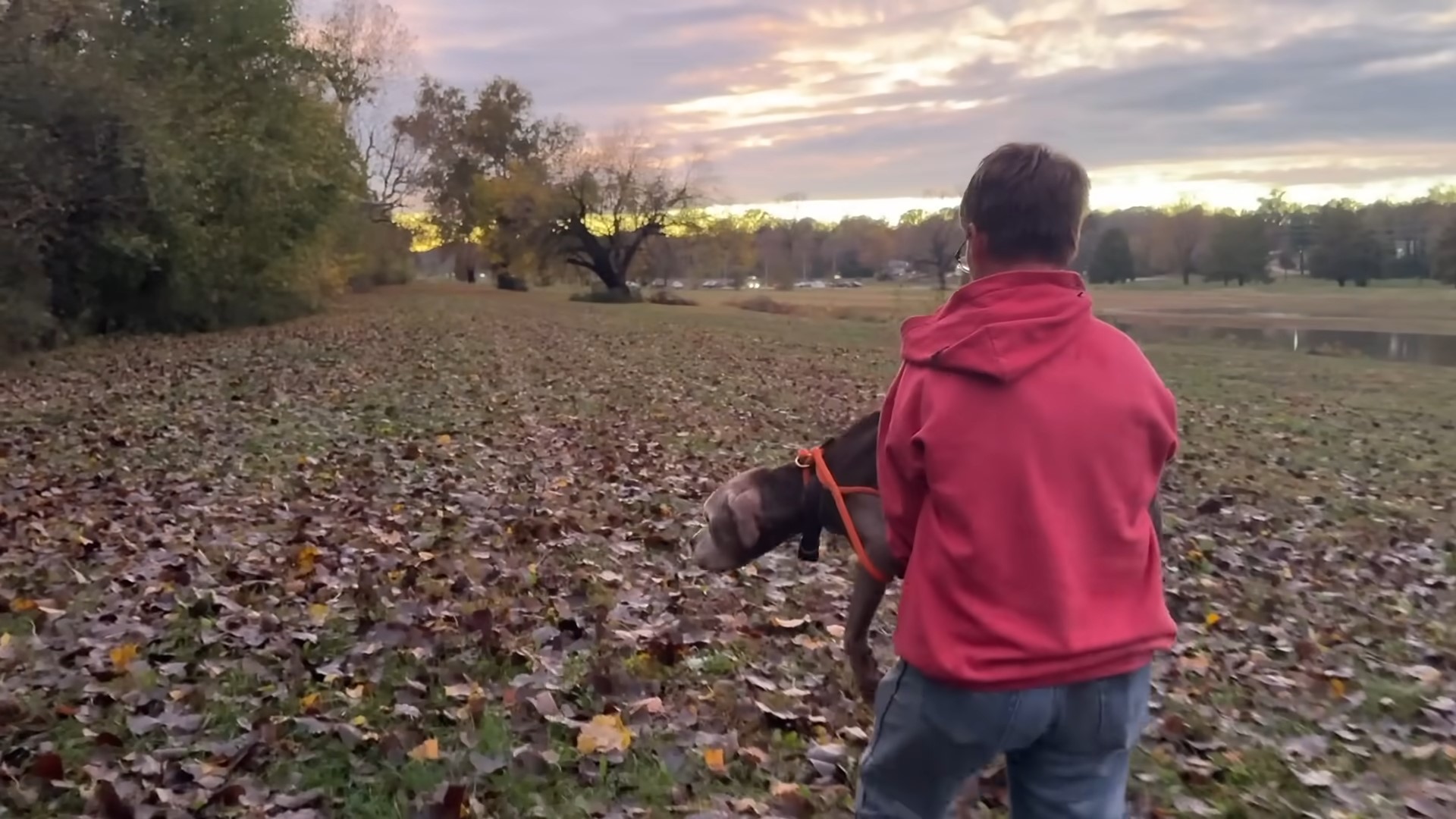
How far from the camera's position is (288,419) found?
15359 millimetres

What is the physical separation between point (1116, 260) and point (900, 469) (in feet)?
178

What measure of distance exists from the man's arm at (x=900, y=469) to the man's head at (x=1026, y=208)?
34 cm

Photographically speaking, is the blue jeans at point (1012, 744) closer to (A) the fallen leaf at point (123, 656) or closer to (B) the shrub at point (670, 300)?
(A) the fallen leaf at point (123, 656)

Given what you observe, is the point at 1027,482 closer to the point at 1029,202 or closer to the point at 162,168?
the point at 1029,202

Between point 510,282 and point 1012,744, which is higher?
point 510,282

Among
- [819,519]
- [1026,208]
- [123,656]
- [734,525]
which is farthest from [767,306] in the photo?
[1026,208]

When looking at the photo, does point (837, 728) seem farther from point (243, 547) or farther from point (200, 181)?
point (200, 181)

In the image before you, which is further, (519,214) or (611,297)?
(519,214)

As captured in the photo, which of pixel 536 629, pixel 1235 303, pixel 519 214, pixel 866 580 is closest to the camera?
pixel 866 580

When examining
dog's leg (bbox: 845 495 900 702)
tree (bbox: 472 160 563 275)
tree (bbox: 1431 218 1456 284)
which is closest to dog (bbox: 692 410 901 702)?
dog's leg (bbox: 845 495 900 702)

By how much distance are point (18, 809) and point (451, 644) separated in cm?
211

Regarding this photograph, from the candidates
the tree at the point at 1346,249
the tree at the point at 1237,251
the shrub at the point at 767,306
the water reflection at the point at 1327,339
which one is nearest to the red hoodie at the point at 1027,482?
the water reflection at the point at 1327,339

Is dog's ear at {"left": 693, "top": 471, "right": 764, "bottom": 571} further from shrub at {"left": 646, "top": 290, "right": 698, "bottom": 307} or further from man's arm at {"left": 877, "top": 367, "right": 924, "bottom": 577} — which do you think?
shrub at {"left": 646, "top": 290, "right": 698, "bottom": 307}

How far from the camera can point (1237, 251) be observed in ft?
228
